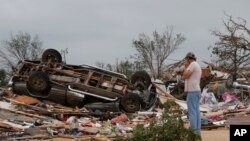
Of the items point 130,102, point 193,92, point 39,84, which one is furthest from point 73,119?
point 193,92

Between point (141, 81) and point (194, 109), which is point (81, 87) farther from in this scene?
point (194, 109)

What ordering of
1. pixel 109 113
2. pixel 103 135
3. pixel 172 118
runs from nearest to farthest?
pixel 172 118, pixel 103 135, pixel 109 113

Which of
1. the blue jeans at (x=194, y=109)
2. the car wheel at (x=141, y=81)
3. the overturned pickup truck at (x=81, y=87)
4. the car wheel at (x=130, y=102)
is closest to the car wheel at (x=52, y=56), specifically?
the overturned pickup truck at (x=81, y=87)

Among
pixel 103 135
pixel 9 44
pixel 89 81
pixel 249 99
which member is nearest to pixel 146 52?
pixel 9 44

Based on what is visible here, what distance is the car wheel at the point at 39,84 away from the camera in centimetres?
1811

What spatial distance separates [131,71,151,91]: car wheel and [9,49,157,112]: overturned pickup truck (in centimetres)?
10

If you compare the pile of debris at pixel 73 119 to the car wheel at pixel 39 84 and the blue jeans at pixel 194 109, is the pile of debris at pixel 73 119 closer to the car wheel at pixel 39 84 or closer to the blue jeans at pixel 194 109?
the car wheel at pixel 39 84

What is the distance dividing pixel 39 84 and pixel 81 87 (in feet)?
4.94

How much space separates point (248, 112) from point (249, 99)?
4.59 m

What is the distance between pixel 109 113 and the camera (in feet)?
55.9

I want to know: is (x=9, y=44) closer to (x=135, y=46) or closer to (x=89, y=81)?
(x=135, y=46)

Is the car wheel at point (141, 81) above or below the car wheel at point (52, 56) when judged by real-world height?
below

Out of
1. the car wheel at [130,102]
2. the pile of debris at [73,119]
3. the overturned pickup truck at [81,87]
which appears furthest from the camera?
the overturned pickup truck at [81,87]

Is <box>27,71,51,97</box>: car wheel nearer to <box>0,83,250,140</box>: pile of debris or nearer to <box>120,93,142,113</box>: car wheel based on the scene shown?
<box>0,83,250,140</box>: pile of debris
